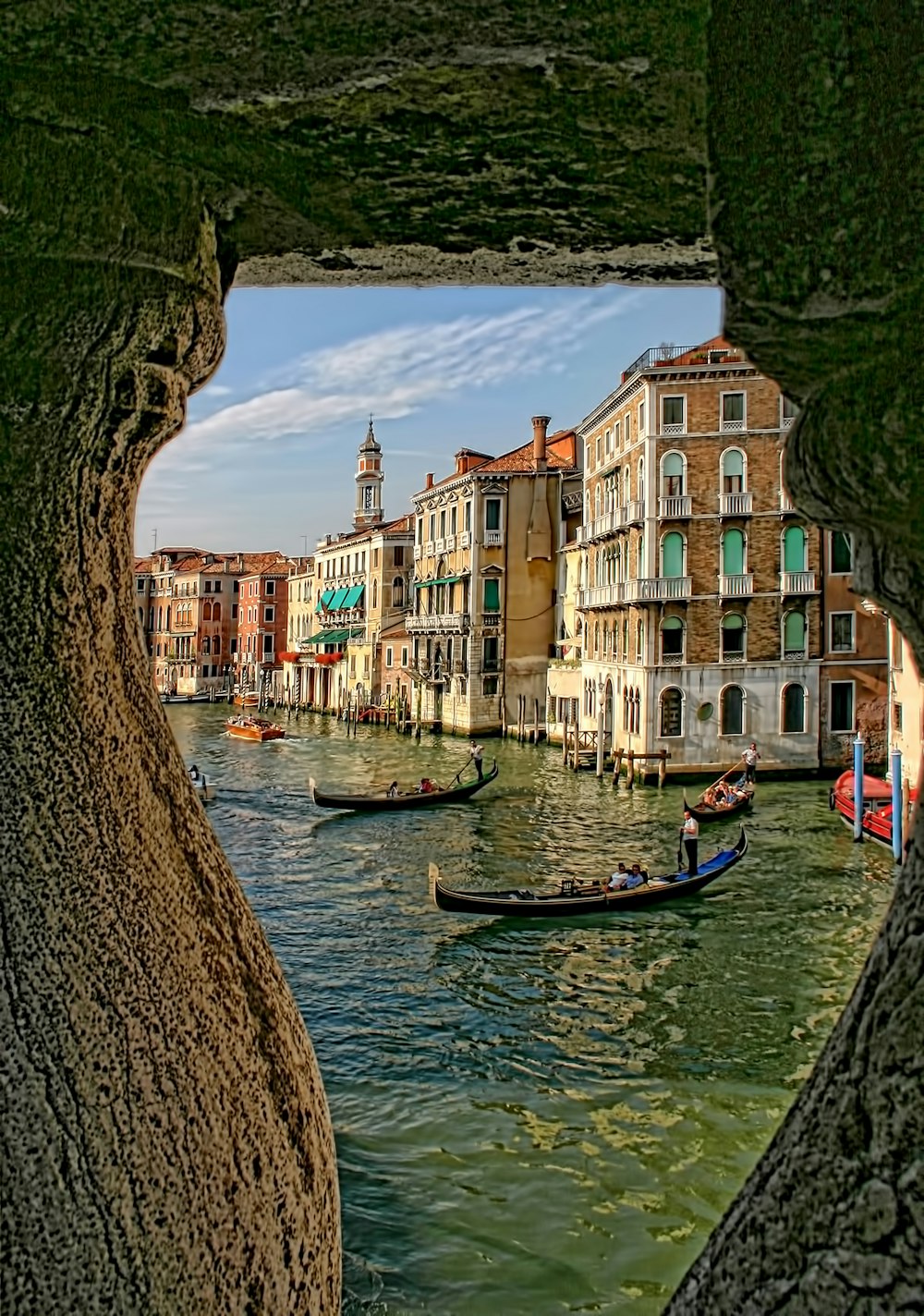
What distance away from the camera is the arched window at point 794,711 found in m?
19.5

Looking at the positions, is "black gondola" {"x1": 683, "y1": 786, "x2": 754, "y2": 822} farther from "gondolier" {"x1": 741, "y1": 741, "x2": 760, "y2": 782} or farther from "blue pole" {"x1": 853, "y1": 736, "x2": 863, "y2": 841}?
"gondolier" {"x1": 741, "y1": 741, "x2": 760, "y2": 782}

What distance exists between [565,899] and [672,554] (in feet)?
36.6

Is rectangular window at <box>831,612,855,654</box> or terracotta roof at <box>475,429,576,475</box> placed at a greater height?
terracotta roof at <box>475,429,576,475</box>

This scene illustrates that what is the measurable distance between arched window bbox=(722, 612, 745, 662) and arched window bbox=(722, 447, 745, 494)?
222 centimetres

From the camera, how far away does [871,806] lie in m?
14.9

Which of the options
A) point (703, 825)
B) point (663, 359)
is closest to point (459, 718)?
point (663, 359)

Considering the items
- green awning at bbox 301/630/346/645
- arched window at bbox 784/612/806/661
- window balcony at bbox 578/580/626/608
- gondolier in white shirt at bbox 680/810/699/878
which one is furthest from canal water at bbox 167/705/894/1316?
green awning at bbox 301/630/346/645

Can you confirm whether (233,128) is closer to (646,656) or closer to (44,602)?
(44,602)

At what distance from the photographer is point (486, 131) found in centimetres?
62

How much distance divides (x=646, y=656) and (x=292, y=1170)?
19394mm

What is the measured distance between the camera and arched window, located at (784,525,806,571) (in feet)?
63.7

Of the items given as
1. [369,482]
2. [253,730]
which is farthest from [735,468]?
[369,482]

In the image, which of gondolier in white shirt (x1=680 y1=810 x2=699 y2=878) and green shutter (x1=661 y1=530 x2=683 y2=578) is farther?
green shutter (x1=661 y1=530 x2=683 y2=578)

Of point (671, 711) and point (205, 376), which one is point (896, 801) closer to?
point (671, 711)
